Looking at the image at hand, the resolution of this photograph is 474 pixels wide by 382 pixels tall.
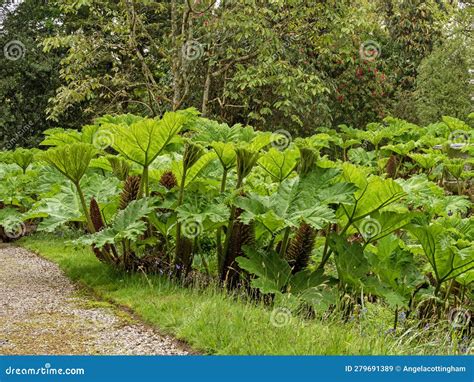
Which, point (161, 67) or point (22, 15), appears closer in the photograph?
point (161, 67)

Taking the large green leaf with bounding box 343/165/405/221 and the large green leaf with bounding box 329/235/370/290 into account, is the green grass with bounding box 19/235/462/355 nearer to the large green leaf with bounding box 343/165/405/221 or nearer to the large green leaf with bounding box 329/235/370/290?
the large green leaf with bounding box 329/235/370/290

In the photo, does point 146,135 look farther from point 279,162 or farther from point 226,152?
point 279,162

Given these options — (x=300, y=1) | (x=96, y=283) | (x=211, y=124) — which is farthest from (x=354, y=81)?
(x=96, y=283)

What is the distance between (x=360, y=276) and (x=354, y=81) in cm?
1124

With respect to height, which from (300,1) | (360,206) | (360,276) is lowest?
(360,276)

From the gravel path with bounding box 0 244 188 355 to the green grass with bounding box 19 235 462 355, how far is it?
11cm

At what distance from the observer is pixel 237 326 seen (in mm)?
3139

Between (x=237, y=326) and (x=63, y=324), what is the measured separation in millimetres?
1128

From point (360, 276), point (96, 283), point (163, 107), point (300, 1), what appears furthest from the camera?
point (163, 107)

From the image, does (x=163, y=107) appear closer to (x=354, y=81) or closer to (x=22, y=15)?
(x=354, y=81)

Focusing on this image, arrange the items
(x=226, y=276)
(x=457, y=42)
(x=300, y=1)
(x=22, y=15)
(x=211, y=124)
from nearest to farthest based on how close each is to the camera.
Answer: (x=226, y=276) → (x=211, y=124) → (x=300, y=1) → (x=457, y=42) → (x=22, y=15)

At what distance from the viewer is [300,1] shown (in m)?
10.6

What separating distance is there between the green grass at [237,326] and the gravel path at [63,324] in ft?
0.37

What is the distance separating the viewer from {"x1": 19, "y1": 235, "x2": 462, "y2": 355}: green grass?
9.50 feet
